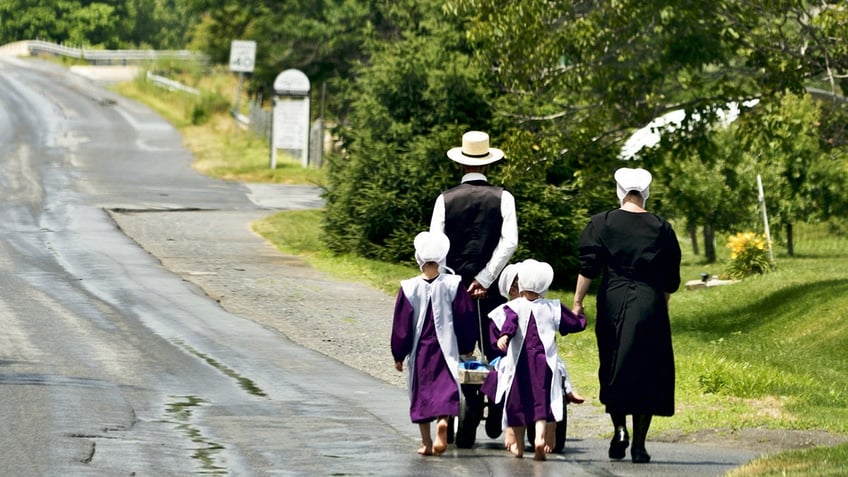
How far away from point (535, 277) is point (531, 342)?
403 mm

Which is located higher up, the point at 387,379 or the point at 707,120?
the point at 707,120

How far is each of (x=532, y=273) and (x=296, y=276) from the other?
11851 mm

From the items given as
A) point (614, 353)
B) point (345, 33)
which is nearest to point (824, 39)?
point (614, 353)

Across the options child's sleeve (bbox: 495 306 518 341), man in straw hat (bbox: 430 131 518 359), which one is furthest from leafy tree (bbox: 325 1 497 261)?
child's sleeve (bbox: 495 306 518 341)

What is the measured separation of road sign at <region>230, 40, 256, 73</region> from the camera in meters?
41.2

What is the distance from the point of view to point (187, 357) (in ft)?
44.9

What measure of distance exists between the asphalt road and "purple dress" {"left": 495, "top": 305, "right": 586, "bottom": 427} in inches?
11.5

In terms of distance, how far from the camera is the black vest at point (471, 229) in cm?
1045

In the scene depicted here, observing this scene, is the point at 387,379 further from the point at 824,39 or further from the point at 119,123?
the point at 119,123

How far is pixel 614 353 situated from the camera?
32.0 feet

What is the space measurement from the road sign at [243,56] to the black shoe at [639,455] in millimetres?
32687

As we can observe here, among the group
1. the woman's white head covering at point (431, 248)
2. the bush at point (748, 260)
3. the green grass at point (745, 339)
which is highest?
the woman's white head covering at point (431, 248)

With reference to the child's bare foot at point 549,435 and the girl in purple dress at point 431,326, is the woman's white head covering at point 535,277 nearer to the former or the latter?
the girl in purple dress at point 431,326

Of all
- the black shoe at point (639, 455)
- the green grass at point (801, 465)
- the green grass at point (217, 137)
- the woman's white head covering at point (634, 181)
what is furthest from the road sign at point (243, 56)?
the green grass at point (801, 465)
